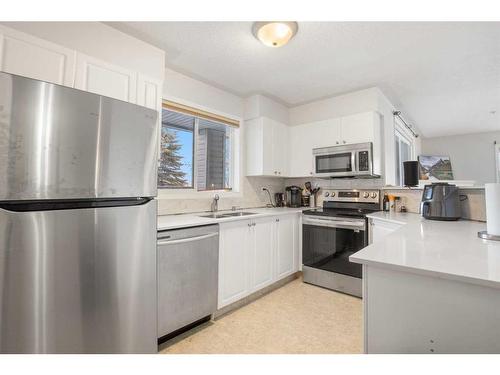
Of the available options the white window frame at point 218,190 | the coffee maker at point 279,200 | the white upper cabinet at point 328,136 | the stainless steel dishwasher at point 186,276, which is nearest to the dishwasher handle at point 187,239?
the stainless steel dishwasher at point 186,276

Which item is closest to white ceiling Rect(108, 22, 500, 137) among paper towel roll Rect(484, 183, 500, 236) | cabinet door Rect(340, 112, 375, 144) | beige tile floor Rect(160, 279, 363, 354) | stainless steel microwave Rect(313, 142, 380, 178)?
cabinet door Rect(340, 112, 375, 144)

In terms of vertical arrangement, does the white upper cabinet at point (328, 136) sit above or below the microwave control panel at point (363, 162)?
above

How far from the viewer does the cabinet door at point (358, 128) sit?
9.16 feet

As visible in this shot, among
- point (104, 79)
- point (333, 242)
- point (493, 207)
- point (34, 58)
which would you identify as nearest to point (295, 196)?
point (333, 242)

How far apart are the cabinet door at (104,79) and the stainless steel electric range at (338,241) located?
2.26 metres

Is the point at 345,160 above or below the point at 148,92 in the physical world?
below

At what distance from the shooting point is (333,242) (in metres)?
2.67

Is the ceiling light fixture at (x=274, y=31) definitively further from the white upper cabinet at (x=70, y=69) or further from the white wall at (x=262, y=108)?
the white wall at (x=262, y=108)

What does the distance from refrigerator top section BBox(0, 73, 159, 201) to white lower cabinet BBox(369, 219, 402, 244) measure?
2067 millimetres

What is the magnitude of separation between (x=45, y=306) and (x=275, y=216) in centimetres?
204

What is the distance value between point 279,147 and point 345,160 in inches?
35.5

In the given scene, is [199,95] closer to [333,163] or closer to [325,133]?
[325,133]
